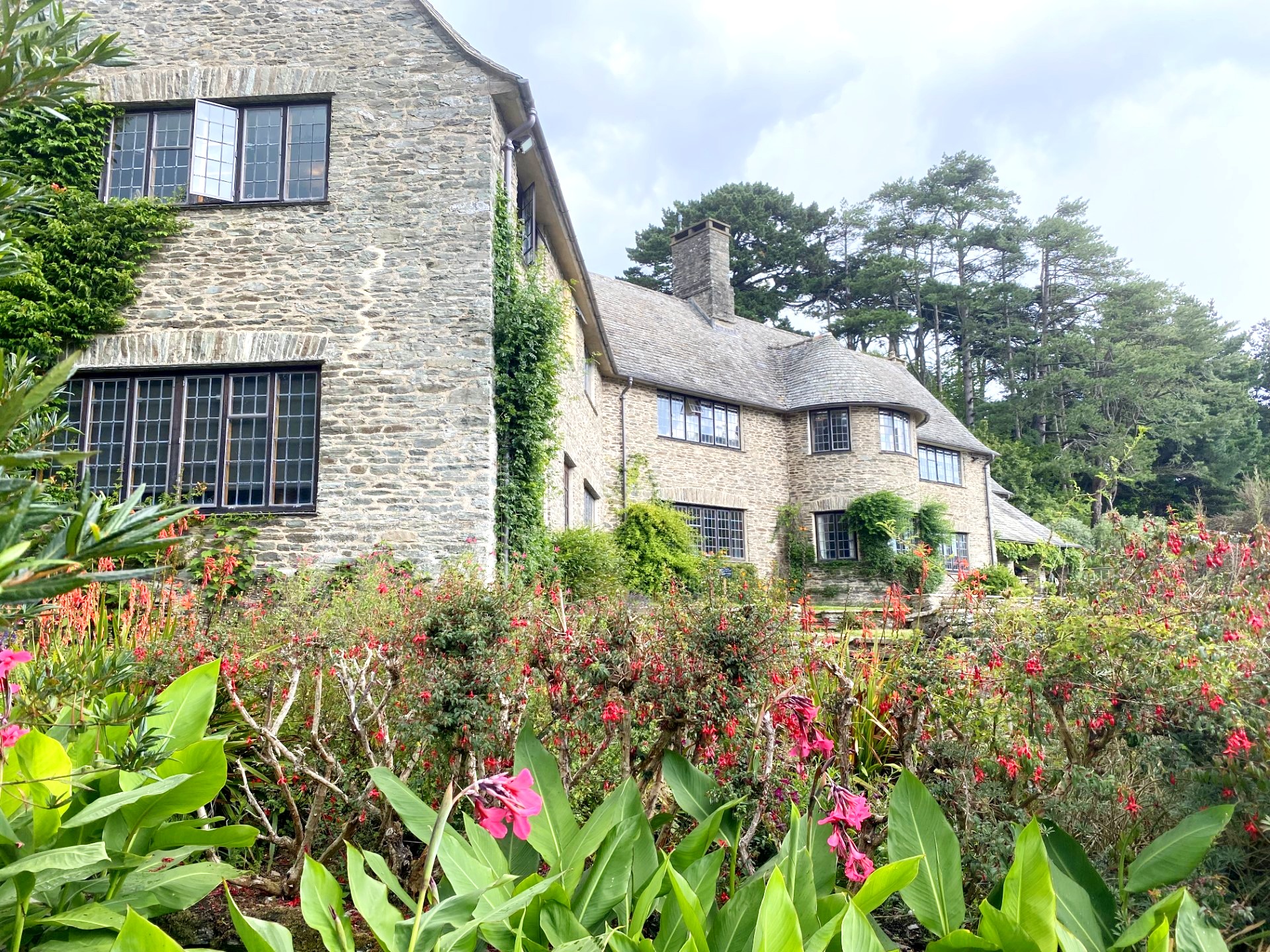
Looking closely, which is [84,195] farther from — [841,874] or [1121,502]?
[1121,502]

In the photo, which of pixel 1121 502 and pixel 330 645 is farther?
pixel 1121 502

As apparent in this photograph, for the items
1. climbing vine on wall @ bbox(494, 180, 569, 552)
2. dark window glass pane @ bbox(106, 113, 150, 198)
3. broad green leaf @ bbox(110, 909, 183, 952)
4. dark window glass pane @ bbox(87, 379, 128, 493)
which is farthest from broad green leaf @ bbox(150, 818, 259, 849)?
dark window glass pane @ bbox(106, 113, 150, 198)

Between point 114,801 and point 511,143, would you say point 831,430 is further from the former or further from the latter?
point 114,801

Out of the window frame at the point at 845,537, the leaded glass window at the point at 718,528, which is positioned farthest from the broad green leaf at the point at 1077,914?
the window frame at the point at 845,537

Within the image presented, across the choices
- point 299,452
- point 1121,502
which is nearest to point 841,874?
point 299,452

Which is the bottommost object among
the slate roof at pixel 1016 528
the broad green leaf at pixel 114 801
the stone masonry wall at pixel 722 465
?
the broad green leaf at pixel 114 801

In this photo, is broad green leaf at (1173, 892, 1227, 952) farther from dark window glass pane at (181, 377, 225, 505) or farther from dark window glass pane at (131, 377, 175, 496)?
dark window glass pane at (131, 377, 175, 496)

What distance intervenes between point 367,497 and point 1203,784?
8.32 meters

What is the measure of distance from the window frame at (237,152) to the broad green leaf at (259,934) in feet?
31.4

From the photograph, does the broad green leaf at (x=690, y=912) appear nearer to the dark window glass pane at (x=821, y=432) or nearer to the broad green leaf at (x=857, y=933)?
the broad green leaf at (x=857, y=933)

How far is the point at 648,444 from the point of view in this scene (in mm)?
19391

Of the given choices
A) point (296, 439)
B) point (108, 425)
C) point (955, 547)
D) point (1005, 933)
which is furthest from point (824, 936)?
point (955, 547)

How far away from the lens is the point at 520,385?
9961mm

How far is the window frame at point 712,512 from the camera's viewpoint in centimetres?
1970
